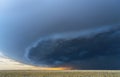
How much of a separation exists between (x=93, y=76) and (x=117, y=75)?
11419mm

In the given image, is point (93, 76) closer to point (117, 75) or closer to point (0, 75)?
point (117, 75)

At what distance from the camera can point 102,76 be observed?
199375 millimetres

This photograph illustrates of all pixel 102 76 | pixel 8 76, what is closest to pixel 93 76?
pixel 102 76

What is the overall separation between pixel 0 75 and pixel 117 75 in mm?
55035

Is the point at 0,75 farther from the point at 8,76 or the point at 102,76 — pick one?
the point at 102,76

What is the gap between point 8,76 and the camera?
19850cm

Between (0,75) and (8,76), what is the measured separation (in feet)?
16.8

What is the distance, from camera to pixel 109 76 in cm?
19800

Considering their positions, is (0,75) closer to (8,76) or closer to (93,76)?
(8,76)

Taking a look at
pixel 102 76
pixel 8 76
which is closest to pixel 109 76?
pixel 102 76

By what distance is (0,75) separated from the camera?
195 meters

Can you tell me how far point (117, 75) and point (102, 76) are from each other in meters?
7.16

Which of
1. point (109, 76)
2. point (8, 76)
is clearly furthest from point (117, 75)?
point (8, 76)

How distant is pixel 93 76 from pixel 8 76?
4018cm
